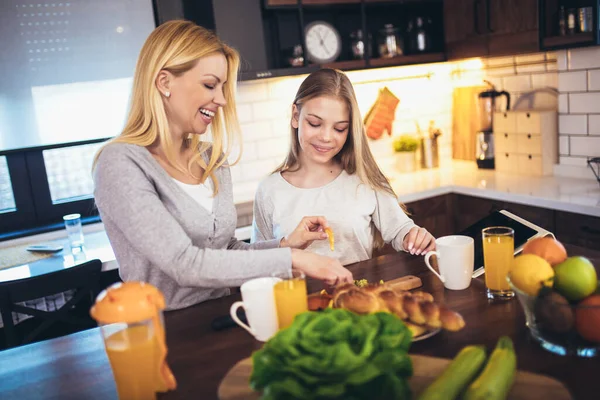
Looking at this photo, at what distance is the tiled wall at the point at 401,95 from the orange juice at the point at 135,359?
224 centimetres

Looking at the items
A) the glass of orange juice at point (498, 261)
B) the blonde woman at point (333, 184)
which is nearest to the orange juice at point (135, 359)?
the glass of orange juice at point (498, 261)

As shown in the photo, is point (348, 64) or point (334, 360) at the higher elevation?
point (348, 64)

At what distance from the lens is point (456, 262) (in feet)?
4.56

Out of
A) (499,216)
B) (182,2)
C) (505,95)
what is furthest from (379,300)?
(505,95)

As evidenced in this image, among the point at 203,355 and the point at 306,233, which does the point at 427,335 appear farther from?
the point at 306,233

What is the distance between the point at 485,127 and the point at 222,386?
3.09m

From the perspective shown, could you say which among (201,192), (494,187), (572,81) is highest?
(572,81)

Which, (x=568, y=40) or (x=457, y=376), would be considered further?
(x=568, y=40)

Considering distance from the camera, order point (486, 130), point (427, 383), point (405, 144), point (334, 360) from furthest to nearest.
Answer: point (405, 144), point (486, 130), point (427, 383), point (334, 360)

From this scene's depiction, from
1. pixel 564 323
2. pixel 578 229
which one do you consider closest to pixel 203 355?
pixel 564 323

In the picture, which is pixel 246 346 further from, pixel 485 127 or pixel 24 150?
pixel 485 127

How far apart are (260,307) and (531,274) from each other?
53cm

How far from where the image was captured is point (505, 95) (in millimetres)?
3549

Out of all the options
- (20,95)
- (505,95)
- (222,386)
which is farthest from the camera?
(505,95)
